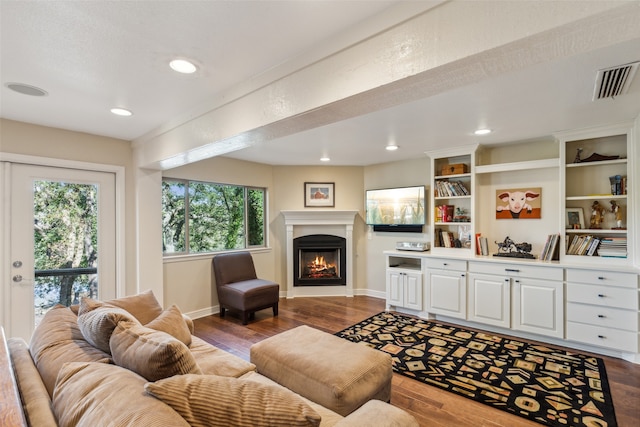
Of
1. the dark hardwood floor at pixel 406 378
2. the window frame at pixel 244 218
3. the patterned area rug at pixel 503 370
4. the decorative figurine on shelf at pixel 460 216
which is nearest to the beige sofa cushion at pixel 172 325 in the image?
the dark hardwood floor at pixel 406 378

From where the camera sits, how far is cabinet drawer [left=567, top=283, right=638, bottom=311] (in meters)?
2.82

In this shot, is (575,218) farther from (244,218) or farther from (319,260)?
(244,218)

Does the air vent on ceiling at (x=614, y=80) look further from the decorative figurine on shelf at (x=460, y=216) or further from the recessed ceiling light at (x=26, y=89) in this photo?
the recessed ceiling light at (x=26, y=89)

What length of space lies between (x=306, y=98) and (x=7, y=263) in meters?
3.27

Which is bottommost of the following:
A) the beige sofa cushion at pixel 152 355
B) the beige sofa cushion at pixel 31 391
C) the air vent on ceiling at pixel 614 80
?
the beige sofa cushion at pixel 31 391

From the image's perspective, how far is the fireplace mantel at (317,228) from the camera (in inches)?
208

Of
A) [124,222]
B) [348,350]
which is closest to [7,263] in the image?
[124,222]

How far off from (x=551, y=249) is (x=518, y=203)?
702mm

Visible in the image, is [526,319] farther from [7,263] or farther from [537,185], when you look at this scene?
[7,263]

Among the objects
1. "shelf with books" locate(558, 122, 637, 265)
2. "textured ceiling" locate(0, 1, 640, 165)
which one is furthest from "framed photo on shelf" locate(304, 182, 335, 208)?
"shelf with books" locate(558, 122, 637, 265)

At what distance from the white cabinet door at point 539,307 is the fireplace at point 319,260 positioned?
2.71m

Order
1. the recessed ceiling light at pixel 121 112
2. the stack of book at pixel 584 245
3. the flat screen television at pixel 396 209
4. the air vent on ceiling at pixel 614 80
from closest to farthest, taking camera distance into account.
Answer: the air vent on ceiling at pixel 614 80
the recessed ceiling light at pixel 121 112
the stack of book at pixel 584 245
the flat screen television at pixel 396 209

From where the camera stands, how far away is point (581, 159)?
3357mm

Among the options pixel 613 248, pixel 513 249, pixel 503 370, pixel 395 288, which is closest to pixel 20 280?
pixel 395 288
